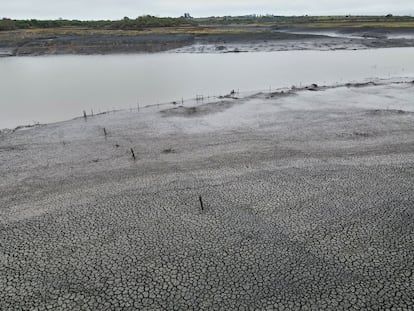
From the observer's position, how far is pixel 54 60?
48.0 m

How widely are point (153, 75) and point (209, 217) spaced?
2672 cm

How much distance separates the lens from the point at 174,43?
58.2 metres

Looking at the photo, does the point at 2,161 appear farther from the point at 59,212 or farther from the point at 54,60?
the point at 54,60

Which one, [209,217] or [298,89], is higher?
[298,89]

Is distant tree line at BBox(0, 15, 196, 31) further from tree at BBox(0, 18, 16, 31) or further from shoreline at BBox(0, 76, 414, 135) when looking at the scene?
shoreline at BBox(0, 76, 414, 135)

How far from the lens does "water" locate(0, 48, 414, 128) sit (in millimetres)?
25922

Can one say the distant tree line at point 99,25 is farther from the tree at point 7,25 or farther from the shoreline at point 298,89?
the shoreline at point 298,89

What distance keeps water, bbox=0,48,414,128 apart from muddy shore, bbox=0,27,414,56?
4180 millimetres

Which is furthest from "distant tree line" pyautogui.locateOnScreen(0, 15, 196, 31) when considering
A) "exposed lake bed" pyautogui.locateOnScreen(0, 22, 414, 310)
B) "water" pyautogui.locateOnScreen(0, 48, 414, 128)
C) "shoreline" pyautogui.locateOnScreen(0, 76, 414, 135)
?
"exposed lake bed" pyautogui.locateOnScreen(0, 22, 414, 310)

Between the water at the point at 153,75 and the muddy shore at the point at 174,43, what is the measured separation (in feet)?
13.7

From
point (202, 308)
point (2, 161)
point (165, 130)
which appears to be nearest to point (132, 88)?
point (165, 130)

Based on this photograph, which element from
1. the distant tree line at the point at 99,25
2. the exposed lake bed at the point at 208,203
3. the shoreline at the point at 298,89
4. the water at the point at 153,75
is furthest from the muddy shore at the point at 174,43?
the exposed lake bed at the point at 208,203

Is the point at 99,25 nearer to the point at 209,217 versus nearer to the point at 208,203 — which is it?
the point at 208,203

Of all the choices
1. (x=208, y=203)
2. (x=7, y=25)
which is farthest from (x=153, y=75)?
(x=7, y=25)
